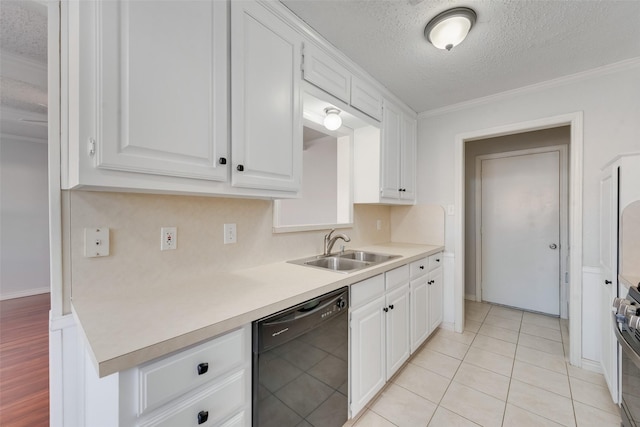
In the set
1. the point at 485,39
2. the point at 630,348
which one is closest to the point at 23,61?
the point at 485,39

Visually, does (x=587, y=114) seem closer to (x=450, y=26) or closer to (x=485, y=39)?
(x=485, y=39)

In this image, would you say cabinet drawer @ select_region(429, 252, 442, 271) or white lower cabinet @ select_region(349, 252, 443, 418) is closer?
white lower cabinet @ select_region(349, 252, 443, 418)

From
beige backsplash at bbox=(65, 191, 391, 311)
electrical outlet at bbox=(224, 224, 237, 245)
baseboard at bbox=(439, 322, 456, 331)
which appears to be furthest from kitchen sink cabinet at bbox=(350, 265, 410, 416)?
baseboard at bbox=(439, 322, 456, 331)

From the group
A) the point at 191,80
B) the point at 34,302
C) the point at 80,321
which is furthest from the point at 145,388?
the point at 34,302

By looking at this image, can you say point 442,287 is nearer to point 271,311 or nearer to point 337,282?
point 337,282

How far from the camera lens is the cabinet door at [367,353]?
57.7 inches

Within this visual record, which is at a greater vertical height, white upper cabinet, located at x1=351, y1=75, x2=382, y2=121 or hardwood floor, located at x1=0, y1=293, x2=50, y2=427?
white upper cabinet, located at x1=351, y1=75, x2=382, y2=121

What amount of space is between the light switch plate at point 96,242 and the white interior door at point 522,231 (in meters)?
3.95

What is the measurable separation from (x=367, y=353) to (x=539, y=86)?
2652 millimetres

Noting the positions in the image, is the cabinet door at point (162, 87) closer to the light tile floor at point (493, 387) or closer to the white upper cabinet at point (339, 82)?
the white upper cabinet at point (339, 82)

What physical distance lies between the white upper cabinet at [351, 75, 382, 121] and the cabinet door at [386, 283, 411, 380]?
1.41 metres

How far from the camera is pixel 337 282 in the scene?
1329mm

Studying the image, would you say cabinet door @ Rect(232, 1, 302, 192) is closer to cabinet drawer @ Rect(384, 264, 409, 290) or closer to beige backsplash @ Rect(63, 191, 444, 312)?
beige backsplash @ Rect(63, 191, 444, 312)

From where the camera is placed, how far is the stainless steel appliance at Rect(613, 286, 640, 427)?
1063mm
